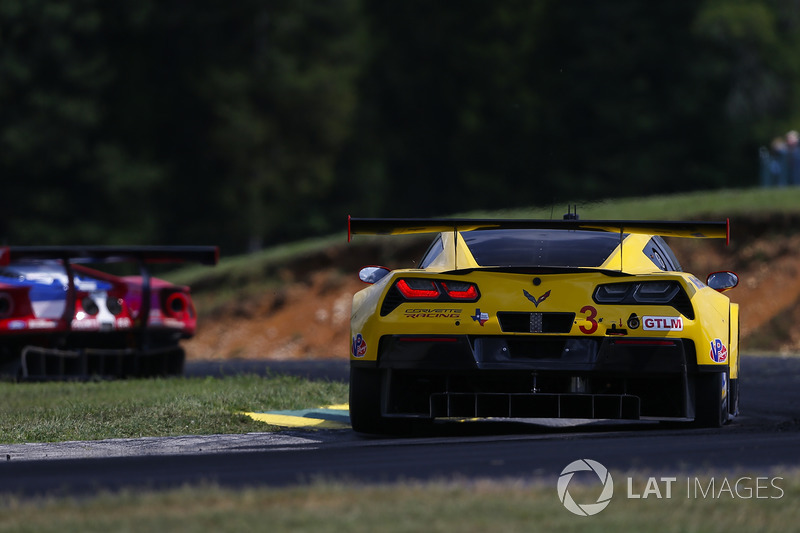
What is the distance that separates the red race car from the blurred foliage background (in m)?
33.6

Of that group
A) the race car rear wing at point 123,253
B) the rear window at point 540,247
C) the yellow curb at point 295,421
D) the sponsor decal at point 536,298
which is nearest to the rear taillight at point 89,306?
the race car rear wing at point 123,253

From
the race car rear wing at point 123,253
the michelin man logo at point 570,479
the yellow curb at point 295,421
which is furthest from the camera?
the race car rear wing at point 123,253

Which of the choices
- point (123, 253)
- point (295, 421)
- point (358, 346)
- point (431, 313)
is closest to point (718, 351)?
point (431, 313)

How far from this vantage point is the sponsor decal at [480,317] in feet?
28.9

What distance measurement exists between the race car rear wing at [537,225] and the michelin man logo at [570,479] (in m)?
2.03

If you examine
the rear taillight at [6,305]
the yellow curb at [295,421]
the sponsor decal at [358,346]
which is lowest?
the yellow curb at [295,421]

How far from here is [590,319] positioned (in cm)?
877

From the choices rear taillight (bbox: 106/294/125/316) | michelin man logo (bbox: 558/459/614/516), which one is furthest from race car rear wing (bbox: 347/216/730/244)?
rear taillight (bbox: 106/294/125/316)

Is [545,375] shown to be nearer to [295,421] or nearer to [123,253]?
[295,421]

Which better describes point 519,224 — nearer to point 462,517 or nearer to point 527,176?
point 462,517

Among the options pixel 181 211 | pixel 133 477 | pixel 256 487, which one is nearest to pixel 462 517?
pixel 256 487

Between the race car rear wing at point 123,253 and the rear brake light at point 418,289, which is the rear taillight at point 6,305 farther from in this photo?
the rear brake light at point 418,289

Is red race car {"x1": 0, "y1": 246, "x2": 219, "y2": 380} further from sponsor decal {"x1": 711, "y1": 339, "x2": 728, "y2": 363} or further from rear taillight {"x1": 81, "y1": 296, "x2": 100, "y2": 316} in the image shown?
sponsor decal {"x1": 711, "y1": 339, "x2": 728, "y2": 363}

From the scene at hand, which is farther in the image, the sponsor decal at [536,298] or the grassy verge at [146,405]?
the grassy verge at [146,405]
